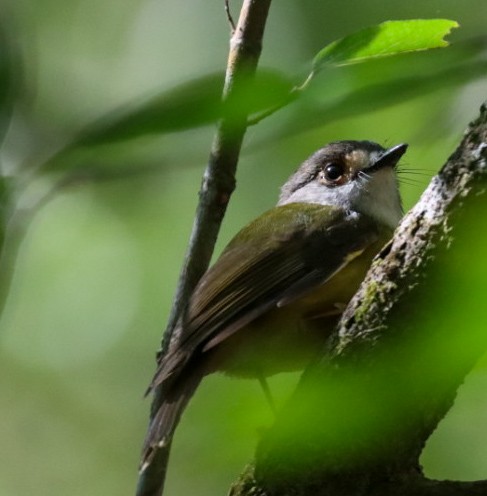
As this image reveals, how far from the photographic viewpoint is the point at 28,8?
154 centimetres

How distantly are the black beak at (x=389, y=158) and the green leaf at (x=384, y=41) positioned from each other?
8.26 feet

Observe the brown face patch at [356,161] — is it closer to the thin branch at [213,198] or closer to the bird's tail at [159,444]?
the thin branch at [213,198]

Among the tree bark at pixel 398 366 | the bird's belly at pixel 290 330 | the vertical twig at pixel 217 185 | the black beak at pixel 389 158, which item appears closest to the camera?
the tree bark at pixel 398 366

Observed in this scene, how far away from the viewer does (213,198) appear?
3160 millimetres

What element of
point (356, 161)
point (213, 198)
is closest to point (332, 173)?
point (356, 161)

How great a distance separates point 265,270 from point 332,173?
3.97ft

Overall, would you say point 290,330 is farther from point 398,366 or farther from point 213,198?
point 398,366

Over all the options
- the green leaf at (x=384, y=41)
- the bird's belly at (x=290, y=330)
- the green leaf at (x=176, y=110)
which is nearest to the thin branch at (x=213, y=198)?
the bird's belly at (x=290, y=330)

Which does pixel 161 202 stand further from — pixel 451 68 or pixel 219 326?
pixel 451 68

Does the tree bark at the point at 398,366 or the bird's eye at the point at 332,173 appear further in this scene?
the bird's eye at the point at 332,173

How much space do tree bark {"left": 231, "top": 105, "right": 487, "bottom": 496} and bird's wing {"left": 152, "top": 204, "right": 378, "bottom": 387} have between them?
78cm

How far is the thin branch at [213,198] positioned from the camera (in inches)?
109

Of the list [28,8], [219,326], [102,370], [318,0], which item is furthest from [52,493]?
[28,8]

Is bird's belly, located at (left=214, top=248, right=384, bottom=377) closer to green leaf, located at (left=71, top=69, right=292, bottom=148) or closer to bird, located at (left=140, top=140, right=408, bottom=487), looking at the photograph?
bird, located at (left=140, top=140, right=408, bottom=487)
